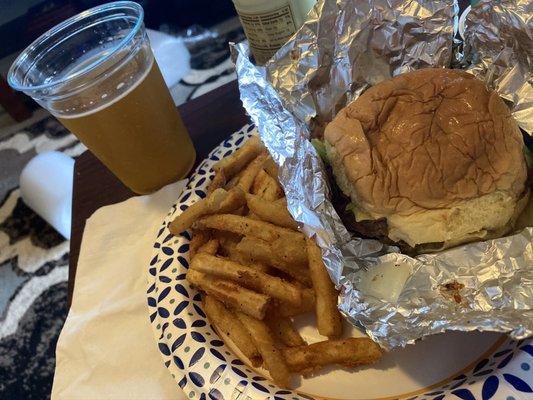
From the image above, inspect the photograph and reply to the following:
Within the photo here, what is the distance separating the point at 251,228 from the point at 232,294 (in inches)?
5.3

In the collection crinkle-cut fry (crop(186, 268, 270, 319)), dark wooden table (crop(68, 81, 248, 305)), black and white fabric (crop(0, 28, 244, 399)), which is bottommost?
Answer: black and white fabric (crop(0, 28, 244, 399))

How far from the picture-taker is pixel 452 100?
904mm

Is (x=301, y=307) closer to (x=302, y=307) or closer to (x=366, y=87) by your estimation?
(x=302, y=307)

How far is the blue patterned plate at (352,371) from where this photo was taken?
2.67 feet

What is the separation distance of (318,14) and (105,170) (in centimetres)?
81

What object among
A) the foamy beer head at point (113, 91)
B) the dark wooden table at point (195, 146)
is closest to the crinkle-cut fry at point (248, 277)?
the foamy beer head at point (113, 91)

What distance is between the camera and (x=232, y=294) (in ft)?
3.28

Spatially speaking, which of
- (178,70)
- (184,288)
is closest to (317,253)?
(184,288)

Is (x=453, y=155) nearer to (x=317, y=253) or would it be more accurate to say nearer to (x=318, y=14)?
(x=317, y=253)

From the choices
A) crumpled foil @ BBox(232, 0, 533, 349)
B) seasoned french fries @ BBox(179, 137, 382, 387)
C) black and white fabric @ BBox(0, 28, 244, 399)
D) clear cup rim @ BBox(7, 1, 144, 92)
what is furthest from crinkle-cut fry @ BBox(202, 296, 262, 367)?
black and white fabric @ BBox(0, 28, 244, 399)

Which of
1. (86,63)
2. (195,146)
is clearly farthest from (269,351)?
(86,63)

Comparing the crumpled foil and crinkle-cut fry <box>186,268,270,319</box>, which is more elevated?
the crumpled foil

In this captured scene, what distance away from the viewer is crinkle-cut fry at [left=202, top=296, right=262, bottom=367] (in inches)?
38.7

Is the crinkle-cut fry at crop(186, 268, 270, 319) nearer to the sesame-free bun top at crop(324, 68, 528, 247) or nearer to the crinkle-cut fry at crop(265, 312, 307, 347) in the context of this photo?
the crinkle-cut fry at crop(265, 312, 307, 347)
